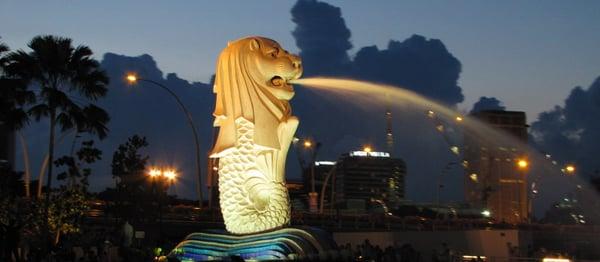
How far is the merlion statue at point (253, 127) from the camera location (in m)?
21.9

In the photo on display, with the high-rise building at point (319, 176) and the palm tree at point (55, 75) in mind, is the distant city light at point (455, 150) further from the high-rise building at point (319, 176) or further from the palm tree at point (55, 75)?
the palm tree at point (55, 75)

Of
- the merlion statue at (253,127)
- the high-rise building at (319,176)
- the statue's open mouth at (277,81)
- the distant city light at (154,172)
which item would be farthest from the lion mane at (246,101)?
the high-rise building at (319,176)

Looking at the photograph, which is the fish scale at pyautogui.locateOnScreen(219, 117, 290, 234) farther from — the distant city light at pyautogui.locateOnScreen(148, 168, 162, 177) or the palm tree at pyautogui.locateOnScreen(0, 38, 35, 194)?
the distant city light at pyautogui.locateOnScreen(148, 168, 162, 177)

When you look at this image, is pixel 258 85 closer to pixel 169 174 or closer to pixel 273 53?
pixel 273 53

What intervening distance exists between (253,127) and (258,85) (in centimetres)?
112

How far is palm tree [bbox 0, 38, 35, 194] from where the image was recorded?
2903 centimetres

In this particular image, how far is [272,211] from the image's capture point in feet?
70.5

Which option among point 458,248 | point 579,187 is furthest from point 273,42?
point 579,187

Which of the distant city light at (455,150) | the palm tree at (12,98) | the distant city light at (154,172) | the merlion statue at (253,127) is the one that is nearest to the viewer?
the merlion statue at (253,127)

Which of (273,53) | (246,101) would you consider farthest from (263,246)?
(273,53)

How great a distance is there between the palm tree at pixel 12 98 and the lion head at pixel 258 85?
1004 cm

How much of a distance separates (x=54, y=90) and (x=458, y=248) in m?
19.6

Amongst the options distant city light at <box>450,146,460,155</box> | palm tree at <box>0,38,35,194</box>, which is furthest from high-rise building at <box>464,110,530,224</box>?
palm tree at <box>0,38,35,194</box>

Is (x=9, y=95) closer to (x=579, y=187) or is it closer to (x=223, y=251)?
(x=223, y=251)
